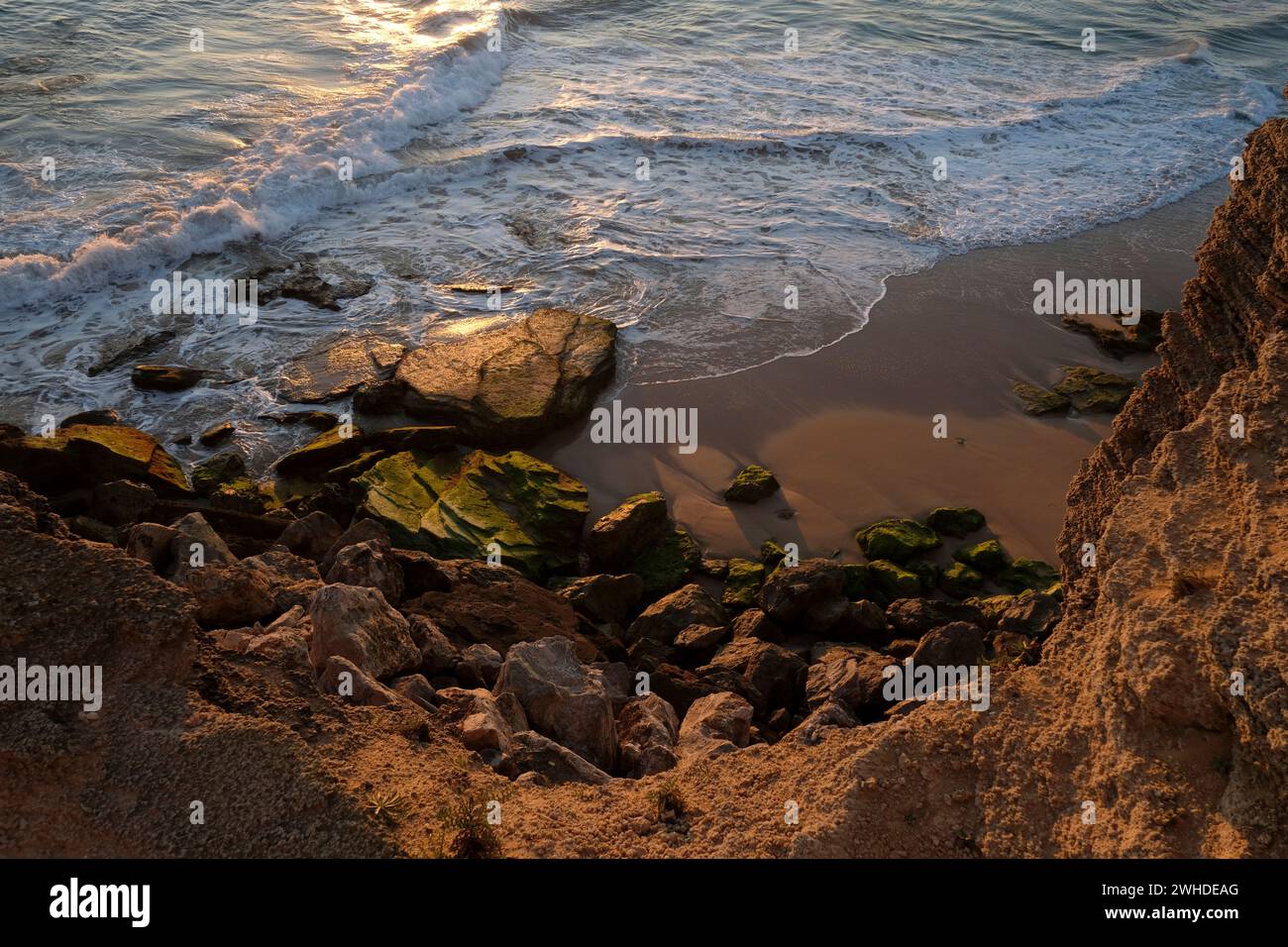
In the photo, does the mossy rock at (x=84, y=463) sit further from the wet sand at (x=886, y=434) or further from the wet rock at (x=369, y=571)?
the wet sand at (x=886, y=434)

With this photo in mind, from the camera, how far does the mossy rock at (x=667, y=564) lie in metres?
8.02

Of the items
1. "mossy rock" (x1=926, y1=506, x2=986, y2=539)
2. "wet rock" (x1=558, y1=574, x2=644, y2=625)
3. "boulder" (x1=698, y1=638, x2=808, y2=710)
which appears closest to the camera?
"boulder" (x1=698, y1=638, x2=808, y2=710)

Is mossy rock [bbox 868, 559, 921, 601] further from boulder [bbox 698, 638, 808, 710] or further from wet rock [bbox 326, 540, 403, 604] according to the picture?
wet rock [bbox 326, 540, 403, 604]

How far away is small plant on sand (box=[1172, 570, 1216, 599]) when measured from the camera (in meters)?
4.03

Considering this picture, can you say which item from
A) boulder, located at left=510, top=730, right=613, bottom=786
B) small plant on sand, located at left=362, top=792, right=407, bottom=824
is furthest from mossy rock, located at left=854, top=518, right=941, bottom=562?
small plant on sand, located at left=362, top=792, right=407, bottom=824

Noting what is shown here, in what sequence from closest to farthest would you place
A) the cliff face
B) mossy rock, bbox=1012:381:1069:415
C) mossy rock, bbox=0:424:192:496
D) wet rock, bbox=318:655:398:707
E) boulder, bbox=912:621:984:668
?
the cliff face < wet rock, bbox=318:655:398:707 < boulder, bbox=912:621:984:668 < mossy rock, bbox=0:424:192:496 < mossy rock, bbox=1012:381:1069:415

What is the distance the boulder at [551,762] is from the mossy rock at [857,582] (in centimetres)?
347

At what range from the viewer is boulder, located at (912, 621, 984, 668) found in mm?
6402

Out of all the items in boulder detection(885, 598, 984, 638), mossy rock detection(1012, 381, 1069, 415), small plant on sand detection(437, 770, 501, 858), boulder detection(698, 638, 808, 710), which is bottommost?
boulder detection(698, 638, 808, 710)

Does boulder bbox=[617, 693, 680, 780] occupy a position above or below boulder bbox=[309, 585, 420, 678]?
below

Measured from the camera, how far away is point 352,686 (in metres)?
4.95

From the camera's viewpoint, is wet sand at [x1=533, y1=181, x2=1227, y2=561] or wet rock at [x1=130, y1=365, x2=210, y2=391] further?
wet rock at [x1=130, y1=365, x2=210, y2=391]

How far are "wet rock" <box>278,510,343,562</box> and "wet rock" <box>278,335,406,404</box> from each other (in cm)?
270

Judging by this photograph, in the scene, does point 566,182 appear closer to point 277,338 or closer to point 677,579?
point 277,338
